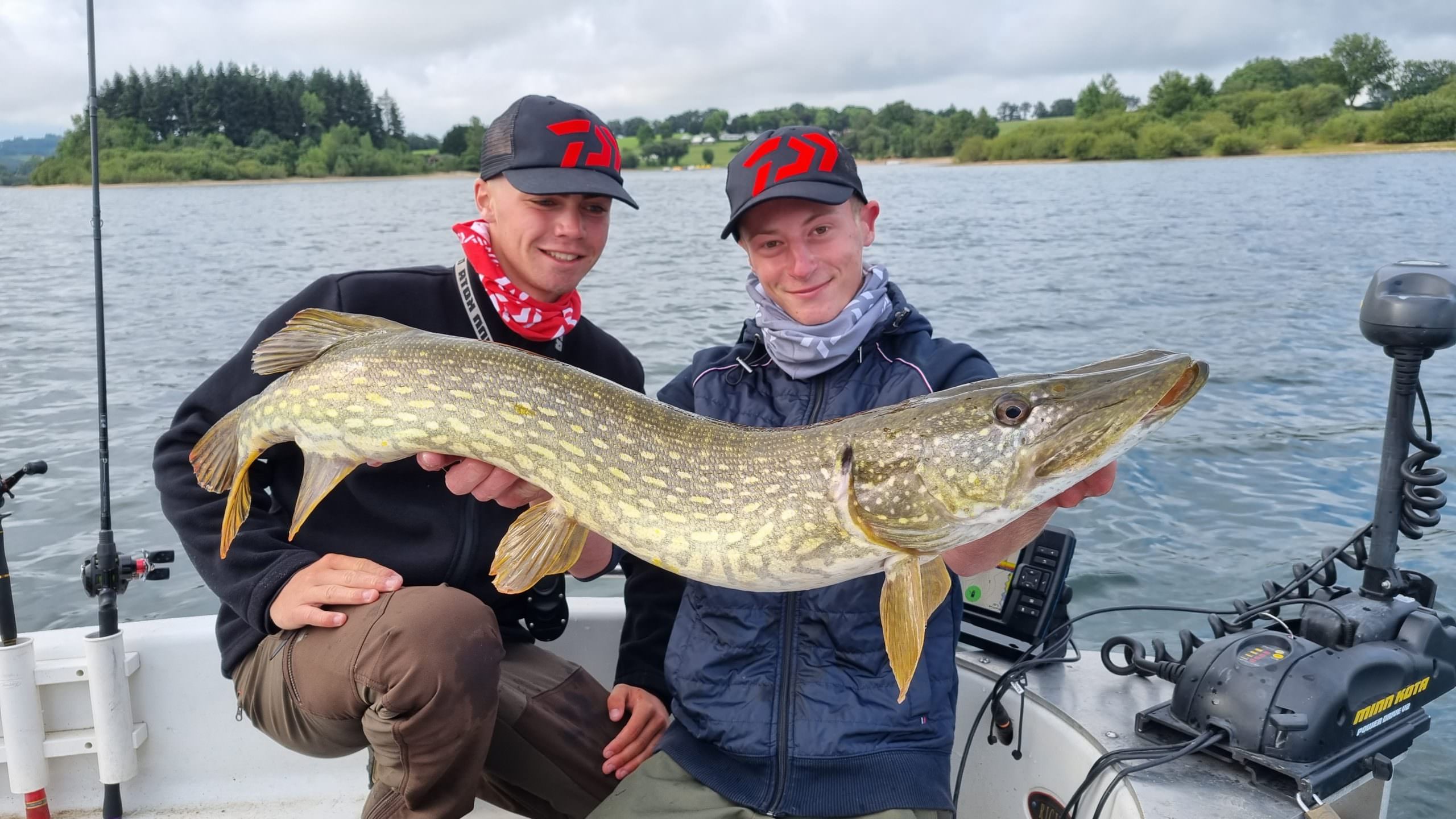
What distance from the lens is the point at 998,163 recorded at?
55.3m

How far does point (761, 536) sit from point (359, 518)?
995 millimetres

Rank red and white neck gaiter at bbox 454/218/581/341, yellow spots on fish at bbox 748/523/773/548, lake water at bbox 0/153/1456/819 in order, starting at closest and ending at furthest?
yellow spots on fish at bbox 748/523/773/548, red and white neck gaiter at bbox 454/218/581/341, lake water at bbox 0/153/1456/819

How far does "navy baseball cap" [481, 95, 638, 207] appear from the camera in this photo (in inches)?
91.6

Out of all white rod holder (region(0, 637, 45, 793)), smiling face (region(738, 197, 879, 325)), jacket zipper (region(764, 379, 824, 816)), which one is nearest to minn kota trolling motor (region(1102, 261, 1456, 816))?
jacket zipper (region(764, 379, 824, 816))

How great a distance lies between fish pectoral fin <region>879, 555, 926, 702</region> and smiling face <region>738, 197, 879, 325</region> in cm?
63

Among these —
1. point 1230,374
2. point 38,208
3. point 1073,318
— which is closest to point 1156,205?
point 1073,318

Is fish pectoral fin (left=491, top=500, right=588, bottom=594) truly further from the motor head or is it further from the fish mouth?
the motor head

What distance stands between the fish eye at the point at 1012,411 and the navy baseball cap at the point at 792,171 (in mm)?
682

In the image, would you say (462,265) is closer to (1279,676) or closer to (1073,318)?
(1279,676)

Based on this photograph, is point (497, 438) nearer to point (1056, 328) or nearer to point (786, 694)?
point (786, 694)

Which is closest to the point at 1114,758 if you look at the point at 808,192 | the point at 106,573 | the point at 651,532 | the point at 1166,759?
the point at 1166,759

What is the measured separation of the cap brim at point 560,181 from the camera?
230 centimetres

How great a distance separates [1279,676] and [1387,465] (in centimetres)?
62

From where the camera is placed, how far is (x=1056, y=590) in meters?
2.39
